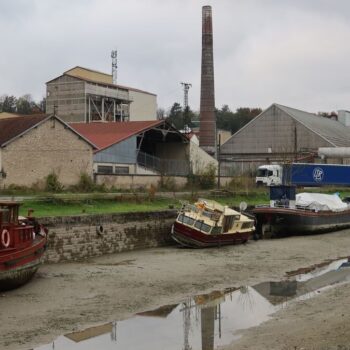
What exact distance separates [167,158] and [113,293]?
36812mm

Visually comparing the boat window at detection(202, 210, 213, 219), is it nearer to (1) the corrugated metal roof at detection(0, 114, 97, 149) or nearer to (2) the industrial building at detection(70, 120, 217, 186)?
(1) the corrugated metal roof at detection(0, 114, 97, 149)

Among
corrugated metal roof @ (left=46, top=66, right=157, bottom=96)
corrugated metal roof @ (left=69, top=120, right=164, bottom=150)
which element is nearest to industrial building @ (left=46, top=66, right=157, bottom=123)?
corrugated metal roof @ (left=46, top=66, right=157, bottom=96)

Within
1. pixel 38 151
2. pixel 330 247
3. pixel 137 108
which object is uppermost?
pixel 137 108

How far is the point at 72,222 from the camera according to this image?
2484cm

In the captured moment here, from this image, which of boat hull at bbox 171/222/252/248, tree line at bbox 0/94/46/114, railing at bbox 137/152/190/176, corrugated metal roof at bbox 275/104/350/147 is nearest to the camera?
boat hull at bbox 171/222/252/248

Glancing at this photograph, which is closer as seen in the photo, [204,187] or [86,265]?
[86,265]

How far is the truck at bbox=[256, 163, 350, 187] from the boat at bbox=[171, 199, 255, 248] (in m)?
24.8

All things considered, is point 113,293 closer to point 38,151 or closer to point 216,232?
point 216,232

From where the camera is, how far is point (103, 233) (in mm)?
26359

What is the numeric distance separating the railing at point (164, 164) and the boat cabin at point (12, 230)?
29.9 meters

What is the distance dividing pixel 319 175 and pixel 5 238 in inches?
1722

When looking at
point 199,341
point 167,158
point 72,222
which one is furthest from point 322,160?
point 199,341

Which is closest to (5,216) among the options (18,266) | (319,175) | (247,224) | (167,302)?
(18,266)

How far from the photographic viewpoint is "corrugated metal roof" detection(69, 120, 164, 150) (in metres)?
46.4
